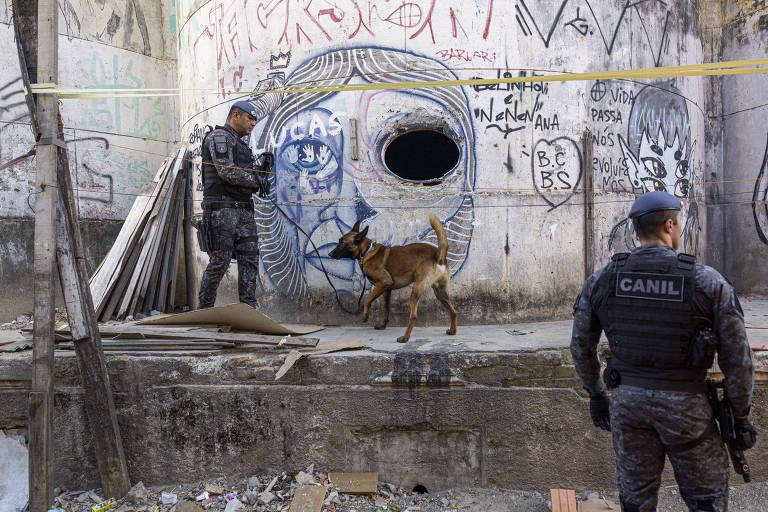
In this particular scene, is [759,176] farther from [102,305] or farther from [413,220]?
[102,305]

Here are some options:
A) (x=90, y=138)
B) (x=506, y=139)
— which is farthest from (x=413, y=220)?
(x=90, y=138)

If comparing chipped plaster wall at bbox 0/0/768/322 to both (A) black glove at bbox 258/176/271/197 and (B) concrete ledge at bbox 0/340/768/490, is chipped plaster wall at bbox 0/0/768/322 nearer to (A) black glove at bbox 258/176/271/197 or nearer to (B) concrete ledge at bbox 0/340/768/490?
(A) black glove at bbox 258/176/271/197

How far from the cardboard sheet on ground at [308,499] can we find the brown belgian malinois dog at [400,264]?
163 cm

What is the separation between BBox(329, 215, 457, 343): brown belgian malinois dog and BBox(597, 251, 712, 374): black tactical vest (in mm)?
2215

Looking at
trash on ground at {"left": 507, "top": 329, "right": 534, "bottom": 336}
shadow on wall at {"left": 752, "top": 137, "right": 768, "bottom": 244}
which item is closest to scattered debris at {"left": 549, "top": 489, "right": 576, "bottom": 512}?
trash on ground at {"left": 507, "top": 329, "right": 534, "bottom": 336}

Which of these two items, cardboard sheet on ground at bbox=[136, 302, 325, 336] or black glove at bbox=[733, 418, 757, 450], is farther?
cardboard sheet on ground at bbox=[136, 302, 325, 336]

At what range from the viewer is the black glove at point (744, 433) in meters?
2.40

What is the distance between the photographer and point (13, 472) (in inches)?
165

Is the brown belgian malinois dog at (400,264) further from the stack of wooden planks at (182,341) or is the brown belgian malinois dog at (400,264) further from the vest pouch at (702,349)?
the vest pouch at (702,349)

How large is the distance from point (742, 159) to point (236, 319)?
25.1 ft

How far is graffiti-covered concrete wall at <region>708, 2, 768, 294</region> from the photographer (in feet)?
24.8

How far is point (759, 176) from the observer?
25.0ft

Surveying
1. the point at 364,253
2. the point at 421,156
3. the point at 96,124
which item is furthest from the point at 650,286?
the point at 96,124

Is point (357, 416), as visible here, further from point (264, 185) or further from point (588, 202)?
point (588, 202)
